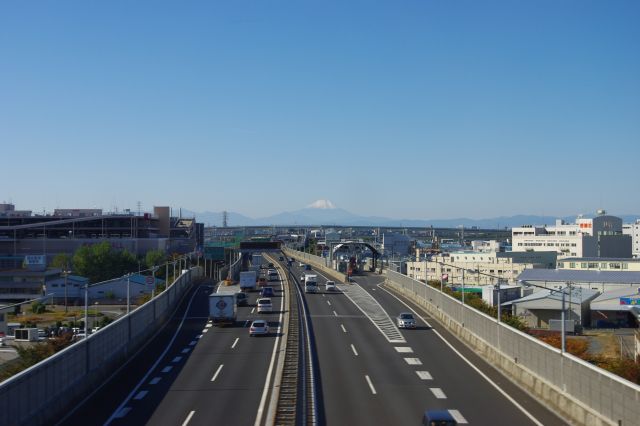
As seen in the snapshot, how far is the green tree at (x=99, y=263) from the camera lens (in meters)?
116

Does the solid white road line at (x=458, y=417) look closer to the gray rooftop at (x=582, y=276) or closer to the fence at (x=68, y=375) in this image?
the fence at (x=68, y=375)

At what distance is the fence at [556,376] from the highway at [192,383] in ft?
34.5

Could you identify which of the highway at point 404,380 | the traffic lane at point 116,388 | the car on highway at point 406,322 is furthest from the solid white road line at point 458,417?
the car on highway at point 406,322

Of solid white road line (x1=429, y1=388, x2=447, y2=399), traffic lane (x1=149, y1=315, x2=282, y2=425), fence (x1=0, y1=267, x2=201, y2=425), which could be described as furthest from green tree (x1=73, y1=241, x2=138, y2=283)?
solid white road line (x1=429, y1=388, x2=447, y2=399)

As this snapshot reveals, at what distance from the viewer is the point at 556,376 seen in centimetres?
2608

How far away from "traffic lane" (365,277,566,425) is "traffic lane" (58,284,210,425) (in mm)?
13000

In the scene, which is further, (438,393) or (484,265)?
(484,265)

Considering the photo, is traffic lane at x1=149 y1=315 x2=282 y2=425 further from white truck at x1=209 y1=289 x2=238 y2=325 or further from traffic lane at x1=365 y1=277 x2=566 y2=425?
traffic lane at x1=365 y1=277 x2=566 y2=425

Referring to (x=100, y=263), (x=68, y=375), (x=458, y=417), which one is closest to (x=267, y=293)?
(x=68, y=375)

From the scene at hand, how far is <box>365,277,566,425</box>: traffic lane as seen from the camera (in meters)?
25.0

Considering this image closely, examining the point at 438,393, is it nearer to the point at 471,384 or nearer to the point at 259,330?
the point at 471,384

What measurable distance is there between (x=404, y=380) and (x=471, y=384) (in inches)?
114

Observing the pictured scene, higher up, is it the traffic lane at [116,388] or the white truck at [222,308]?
the white truck at [222,308]

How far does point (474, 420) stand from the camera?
2384 cm
